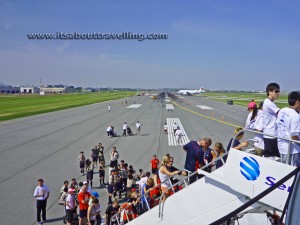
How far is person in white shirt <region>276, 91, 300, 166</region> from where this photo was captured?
403 cm

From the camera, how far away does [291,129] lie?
4371 mm

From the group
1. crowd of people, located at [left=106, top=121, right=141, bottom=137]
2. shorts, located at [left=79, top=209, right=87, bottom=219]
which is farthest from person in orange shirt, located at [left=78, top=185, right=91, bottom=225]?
crowd of people, located at [left=106, top=121, right=141, bottom=137]

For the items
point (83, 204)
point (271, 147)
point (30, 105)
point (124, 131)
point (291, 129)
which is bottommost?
point (124, 131)

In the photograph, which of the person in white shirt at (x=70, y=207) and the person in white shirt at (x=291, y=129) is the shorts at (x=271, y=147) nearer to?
the person in white shirt at (x=291, y=129)

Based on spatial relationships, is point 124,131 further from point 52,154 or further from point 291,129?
point 291,129

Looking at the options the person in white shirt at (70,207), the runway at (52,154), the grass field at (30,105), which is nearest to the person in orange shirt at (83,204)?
the person in white shirt at (70,207)

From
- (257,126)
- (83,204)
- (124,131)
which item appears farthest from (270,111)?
(124,131)

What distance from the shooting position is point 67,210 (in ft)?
36.3

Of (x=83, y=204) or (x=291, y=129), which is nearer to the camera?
(x=291, y=129)

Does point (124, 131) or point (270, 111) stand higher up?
point (270, 111)

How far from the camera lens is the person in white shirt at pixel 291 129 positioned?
4.03 m

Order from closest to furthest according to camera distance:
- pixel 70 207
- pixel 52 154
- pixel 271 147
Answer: pixel 271 147 → pixel 70 207 → pixel 52 154

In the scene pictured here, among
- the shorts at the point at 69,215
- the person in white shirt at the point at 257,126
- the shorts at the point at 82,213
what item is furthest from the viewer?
the shorts at the point at 69,215

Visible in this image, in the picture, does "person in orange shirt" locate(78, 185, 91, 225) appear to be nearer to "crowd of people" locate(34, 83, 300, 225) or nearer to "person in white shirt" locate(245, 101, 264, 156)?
"crowd of people" locate(34, 83, 300, 225)
